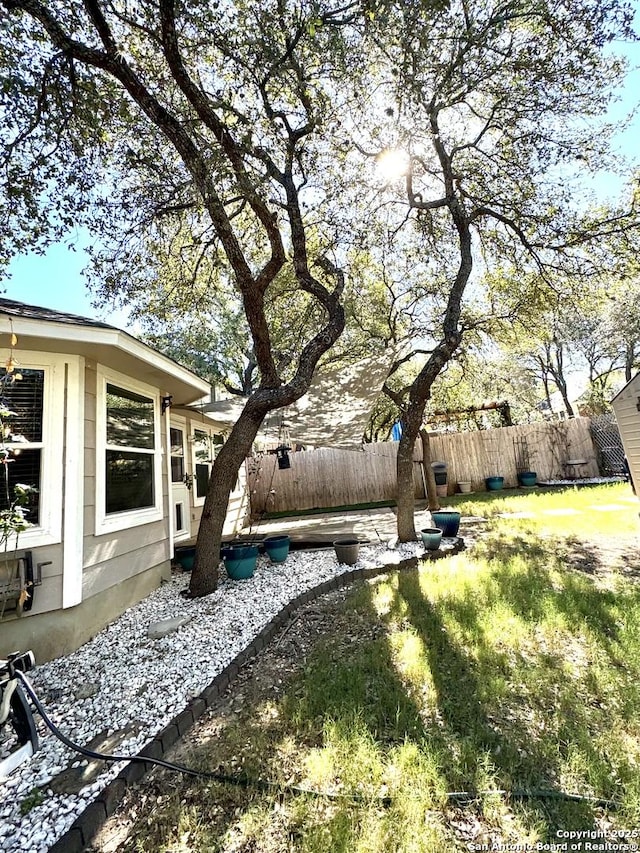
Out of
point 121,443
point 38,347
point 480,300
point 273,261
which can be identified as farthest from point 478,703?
point 480,300

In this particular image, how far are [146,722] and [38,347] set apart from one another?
112 inches

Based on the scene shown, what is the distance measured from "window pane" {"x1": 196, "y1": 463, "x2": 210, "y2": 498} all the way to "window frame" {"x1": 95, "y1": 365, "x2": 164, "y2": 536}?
1.97m

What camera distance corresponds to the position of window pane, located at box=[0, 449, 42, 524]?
9.50ft

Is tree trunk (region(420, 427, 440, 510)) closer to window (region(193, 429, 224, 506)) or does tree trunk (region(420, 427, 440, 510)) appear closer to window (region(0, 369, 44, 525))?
window (region(193, 429, 224, 506))

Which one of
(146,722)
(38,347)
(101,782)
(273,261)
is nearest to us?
(101,782)

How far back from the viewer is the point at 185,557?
16.6 ft

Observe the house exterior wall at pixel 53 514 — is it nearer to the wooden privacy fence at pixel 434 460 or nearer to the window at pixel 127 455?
the window at pixel 127 455

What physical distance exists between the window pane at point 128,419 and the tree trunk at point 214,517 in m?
0.98

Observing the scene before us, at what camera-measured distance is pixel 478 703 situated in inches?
84.0

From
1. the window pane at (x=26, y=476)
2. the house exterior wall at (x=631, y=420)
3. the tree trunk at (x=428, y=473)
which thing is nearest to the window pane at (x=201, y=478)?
the window pane at (x=26, y=476)

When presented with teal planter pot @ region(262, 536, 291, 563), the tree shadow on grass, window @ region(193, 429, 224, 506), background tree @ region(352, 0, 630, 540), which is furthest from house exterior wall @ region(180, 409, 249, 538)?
the tree shadow on grass

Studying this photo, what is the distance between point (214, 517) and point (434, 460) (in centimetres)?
894

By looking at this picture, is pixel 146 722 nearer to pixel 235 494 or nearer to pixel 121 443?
pixel 121 443

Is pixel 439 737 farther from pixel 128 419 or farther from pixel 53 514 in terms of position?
pixel 128 419
